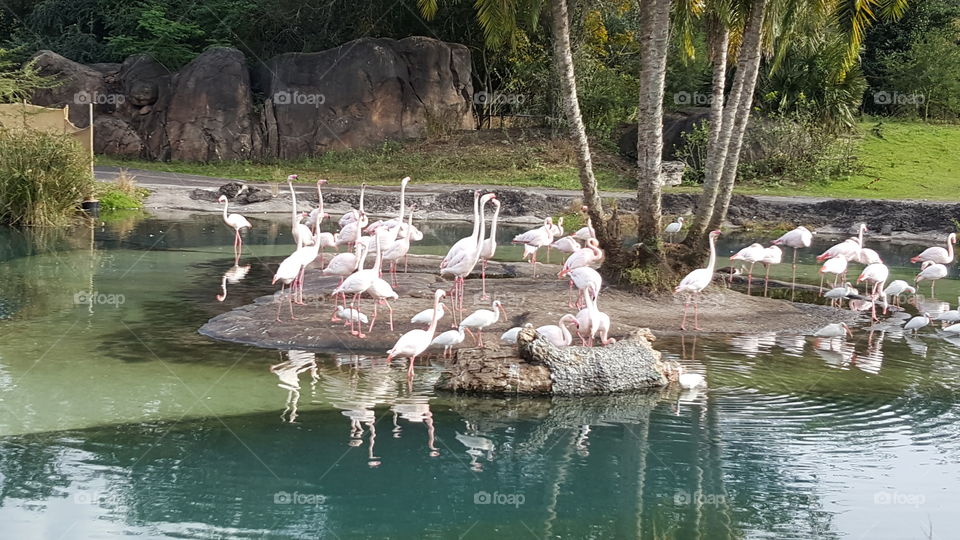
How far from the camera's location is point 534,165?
32.7 meters

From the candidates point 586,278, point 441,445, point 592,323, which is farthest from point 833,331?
point 441,445

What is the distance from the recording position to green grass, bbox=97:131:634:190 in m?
31.8

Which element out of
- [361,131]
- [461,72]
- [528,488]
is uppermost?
[461,72]

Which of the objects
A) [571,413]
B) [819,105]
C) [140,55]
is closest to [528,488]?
[571,413]

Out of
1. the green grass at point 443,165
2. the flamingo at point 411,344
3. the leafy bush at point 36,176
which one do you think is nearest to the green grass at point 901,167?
the green grass at point 443,165

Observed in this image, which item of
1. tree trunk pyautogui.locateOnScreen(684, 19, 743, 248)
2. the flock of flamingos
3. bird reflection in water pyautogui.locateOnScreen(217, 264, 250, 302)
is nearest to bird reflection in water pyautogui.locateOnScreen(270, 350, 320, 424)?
the flock of flamingos

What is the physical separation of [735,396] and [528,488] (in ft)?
11.4

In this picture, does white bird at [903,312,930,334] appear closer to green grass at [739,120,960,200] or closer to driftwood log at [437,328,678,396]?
driftwood log at [437,328,678,396]

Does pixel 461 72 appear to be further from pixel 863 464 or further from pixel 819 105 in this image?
pixel 863 464

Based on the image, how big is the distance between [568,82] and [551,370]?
228 inches

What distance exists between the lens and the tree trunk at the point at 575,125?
14.8 m

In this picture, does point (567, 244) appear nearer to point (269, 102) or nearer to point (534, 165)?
point (534, 165)

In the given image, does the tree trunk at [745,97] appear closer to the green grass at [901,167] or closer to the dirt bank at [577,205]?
the dirt bank at [577,205]

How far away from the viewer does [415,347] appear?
1066 cm
